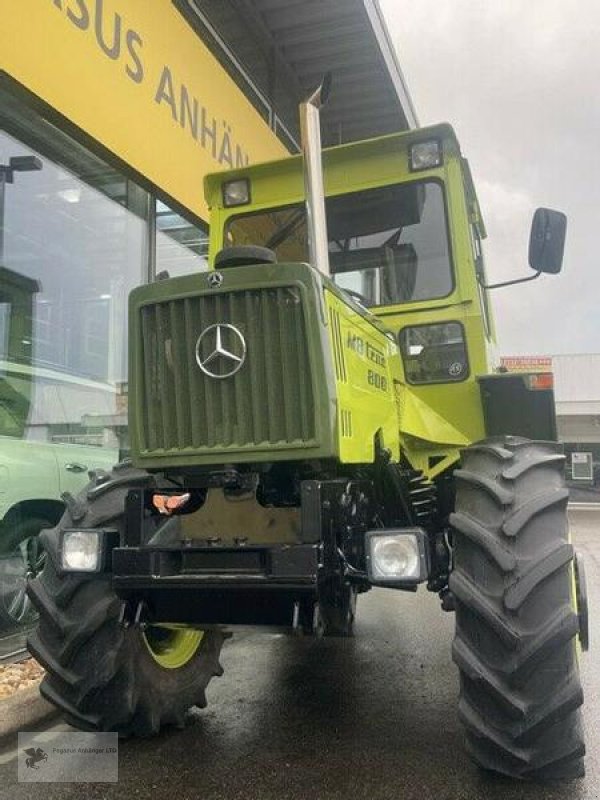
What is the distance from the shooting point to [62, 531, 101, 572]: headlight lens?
3.03 meters

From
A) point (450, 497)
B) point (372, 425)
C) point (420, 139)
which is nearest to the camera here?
point (372, 425)

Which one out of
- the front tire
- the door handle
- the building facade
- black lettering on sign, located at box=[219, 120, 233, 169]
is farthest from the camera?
the building facade

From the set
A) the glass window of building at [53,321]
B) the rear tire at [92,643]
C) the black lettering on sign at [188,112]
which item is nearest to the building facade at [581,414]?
the black lettering on sign at [188,112]

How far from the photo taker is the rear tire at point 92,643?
10.3 feet

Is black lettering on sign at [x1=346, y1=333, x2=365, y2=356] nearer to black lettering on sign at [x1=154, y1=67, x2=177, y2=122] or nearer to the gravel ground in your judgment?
the gravel ground

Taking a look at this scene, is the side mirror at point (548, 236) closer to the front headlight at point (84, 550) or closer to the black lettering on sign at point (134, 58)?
the front headlight at point (84, 550)

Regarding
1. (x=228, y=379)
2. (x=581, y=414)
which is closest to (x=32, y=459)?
(x=228, y=379)

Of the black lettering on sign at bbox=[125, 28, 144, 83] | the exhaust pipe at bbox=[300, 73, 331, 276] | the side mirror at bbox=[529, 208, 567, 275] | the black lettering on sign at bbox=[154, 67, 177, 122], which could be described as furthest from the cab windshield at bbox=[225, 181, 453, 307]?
the black lettering on sign at bbox=[154, 67, 177, 122]

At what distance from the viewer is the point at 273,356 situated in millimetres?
2910

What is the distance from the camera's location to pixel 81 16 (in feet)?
16.9

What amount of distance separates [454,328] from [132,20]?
3749 mm

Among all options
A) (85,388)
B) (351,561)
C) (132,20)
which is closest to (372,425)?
(351,561)

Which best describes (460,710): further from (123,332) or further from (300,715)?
(123,332)

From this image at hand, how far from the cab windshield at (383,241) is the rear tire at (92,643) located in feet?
5.69
